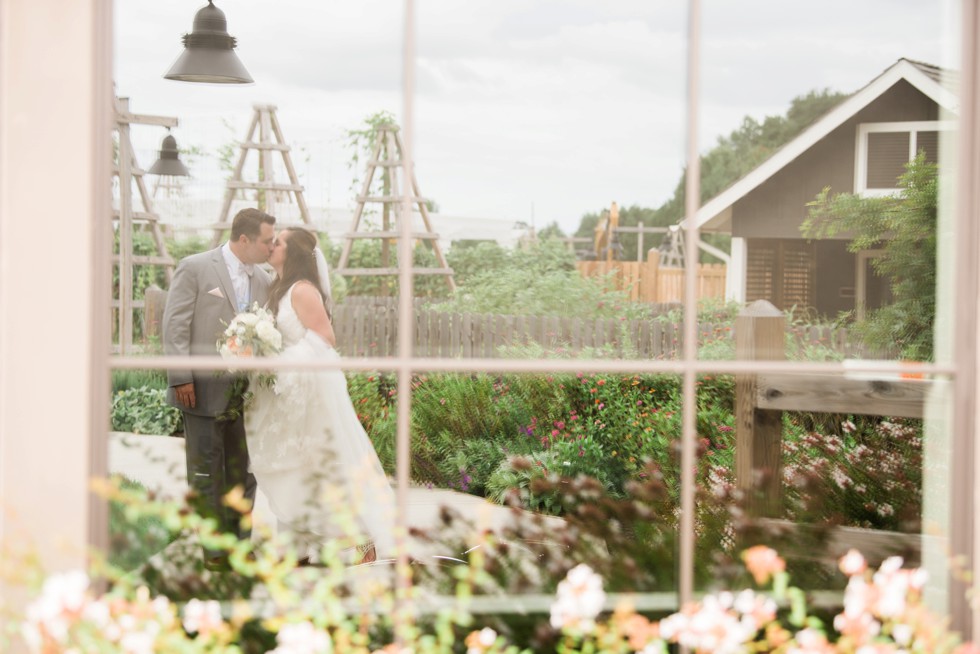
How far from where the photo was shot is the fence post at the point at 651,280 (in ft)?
20.8

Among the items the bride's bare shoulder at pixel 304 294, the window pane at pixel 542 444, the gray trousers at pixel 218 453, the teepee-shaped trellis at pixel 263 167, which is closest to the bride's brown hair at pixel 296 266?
the bride's bare shoulder at pixel 304 294

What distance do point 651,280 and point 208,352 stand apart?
3.12 metres

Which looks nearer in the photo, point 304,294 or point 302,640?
point 302,640

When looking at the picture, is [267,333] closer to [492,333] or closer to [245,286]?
[245,286]

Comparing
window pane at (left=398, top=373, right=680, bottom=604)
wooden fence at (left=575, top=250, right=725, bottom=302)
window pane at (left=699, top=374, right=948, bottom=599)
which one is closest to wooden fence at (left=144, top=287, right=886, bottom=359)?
wooden fence at (left=575, top=250, right=725, bottom=302)

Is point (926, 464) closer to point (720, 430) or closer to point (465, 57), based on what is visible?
point (720, 430)

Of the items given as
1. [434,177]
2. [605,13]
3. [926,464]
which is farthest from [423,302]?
[926,464]

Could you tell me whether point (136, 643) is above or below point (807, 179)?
below

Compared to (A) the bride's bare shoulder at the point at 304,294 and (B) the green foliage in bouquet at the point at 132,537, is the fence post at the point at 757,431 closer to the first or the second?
(A) the bride's bare shoulder at the point at 304,294

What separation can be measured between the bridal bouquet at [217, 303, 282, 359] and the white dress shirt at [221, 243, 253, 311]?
0.08 metres

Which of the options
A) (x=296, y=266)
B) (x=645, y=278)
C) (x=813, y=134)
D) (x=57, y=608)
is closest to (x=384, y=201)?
(x=645, y=278)

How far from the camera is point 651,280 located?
6375mm

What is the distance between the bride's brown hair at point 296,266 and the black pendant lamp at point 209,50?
76 cm

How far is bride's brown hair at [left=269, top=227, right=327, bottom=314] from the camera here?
4.24m
